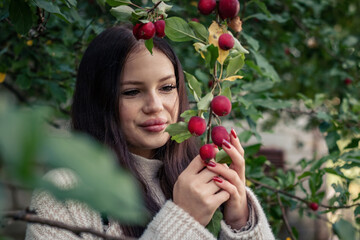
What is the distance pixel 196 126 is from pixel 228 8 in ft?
0.86

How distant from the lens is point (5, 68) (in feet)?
5.81

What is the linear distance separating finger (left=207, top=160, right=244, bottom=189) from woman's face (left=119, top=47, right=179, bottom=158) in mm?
258

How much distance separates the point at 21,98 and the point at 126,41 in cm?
117

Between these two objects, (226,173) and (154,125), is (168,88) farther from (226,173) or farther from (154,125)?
(226,173)

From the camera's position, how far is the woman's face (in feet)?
3.78

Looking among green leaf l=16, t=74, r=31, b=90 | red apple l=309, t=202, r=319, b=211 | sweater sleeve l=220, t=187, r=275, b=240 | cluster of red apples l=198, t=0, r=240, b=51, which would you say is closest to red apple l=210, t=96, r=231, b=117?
cluster of red apples l=198, t=0, r=240, b=51

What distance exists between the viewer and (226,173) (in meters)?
0.96

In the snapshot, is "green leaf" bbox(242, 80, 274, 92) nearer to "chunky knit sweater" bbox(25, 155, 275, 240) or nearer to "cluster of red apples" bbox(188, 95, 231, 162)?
"chunky knit sweater" bbox(25, 155, 275, 240)

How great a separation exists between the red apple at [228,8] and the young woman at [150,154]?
289 mm

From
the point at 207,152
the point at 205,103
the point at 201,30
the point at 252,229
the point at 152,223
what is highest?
the point at 201,30

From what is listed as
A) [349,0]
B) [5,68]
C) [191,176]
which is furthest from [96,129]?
[349,0]

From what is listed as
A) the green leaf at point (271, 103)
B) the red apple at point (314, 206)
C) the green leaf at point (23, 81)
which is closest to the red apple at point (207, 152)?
the green leaf at point (271, 103)

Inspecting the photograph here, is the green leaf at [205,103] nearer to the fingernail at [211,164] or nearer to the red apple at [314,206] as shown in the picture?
the fingernail at [211,164]

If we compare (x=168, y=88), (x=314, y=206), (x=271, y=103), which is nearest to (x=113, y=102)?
(x=168, y=88)
